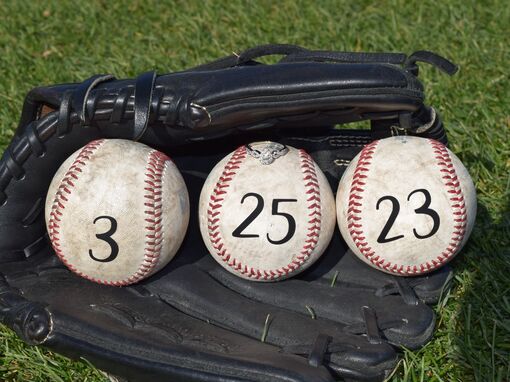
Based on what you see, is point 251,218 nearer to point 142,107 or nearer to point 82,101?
point 142,107

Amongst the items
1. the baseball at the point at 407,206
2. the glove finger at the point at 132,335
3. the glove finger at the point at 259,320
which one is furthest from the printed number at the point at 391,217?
the glove finger at the point at 132,335

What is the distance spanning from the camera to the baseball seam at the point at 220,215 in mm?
2461

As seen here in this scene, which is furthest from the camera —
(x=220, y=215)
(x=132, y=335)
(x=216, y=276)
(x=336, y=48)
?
(x=336, y=48)

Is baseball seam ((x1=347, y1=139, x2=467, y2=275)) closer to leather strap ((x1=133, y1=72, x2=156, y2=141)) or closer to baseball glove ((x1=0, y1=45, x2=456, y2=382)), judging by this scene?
baseball glove ((x1=0, y1=45, x2=456, y2=382))

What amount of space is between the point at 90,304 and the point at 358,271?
0.96 meters

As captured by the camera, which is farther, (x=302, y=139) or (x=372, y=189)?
(x=302, y=139)

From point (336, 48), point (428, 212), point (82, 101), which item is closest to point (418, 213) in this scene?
point (428, 212)

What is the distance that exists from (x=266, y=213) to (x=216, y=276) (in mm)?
390

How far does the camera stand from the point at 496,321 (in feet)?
8.22

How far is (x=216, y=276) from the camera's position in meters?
2.67

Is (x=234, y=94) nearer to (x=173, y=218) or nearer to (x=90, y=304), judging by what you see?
(x=173, y=218)

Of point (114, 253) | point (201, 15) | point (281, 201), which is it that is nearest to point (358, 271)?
point (281, 201)

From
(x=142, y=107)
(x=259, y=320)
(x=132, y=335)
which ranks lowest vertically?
(x=259, y=320)

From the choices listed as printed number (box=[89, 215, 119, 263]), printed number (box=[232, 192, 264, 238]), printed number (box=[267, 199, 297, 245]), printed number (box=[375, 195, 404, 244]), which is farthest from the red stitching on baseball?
printed number (box=[375, 195, 404, 244])
